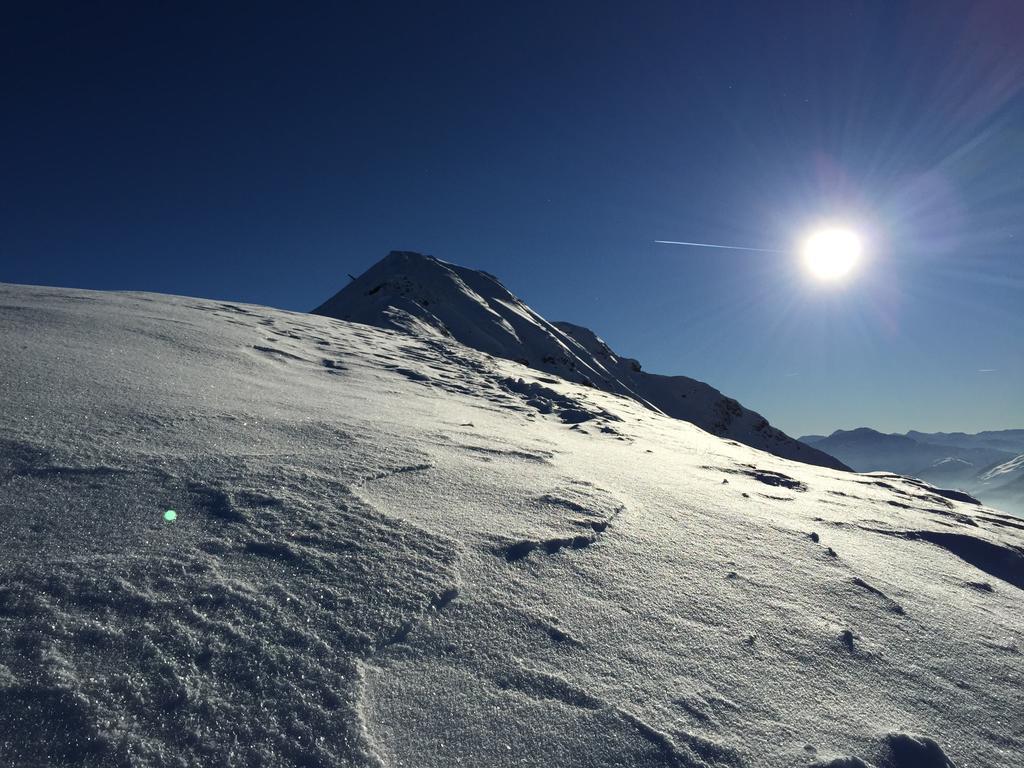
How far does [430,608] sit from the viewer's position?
57.2 inches

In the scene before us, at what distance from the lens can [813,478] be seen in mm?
4797

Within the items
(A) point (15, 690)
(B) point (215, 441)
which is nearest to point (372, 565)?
(A) point (15, 690)

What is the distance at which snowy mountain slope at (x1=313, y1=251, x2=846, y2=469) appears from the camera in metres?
16.4

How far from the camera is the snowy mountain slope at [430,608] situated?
1.07 meters

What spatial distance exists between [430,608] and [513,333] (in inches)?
719

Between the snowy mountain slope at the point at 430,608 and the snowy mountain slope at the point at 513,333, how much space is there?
31.8 feet

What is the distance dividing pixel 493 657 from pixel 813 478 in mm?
4598

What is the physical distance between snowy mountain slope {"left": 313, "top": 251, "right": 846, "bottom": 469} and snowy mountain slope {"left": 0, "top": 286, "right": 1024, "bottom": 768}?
9.69 metres

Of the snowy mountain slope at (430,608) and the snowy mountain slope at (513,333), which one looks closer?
the snowy mountain slope at (430,608)

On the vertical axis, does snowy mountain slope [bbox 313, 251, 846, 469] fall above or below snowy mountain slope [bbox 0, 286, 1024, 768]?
above

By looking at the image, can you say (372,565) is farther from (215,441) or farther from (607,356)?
(607,356)

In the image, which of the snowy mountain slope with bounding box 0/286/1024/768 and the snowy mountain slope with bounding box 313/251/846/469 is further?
the snowy mountain slope with bounding box 313/251/846/469

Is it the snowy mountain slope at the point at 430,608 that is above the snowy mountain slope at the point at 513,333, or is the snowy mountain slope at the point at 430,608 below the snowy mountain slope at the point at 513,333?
below

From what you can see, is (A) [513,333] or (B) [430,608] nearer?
(B) [430,608]
